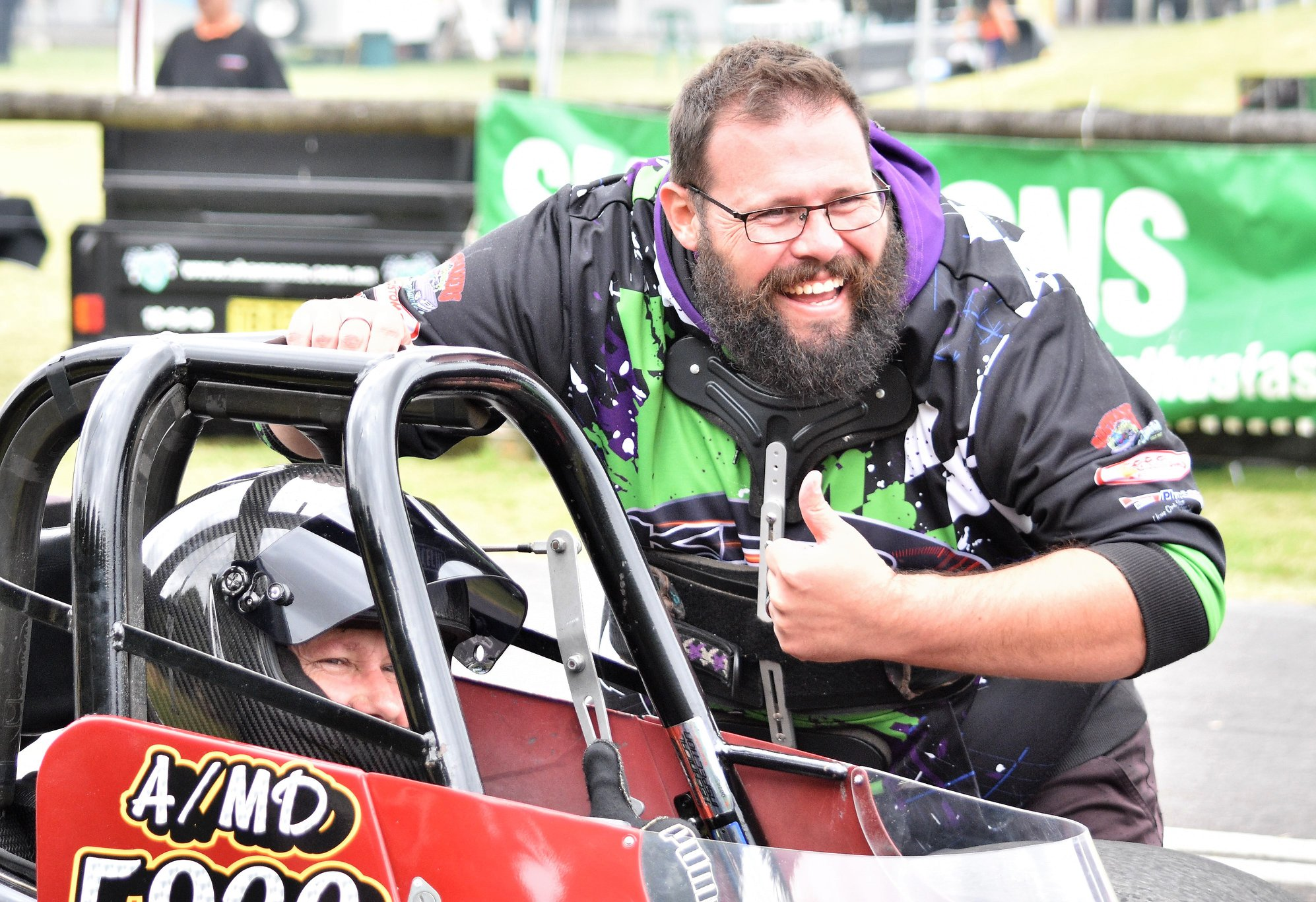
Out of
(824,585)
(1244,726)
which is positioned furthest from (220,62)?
(824,585)

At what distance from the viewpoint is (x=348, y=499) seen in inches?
66.8

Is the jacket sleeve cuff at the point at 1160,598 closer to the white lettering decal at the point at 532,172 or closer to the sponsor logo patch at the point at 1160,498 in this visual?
the sponsor logo patch at the point at 1160,498

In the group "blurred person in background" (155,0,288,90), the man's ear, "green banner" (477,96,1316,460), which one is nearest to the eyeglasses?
the man's ear

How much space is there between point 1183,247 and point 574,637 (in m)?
5.11

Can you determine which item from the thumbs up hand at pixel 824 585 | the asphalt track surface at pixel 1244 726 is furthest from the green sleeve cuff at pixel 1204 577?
the asphalt track surface at pixel 1244 726

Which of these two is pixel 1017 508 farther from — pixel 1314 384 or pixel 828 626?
pixel 1314 384

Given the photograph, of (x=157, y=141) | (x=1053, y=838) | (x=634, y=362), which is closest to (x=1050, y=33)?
(x=157, y=141)

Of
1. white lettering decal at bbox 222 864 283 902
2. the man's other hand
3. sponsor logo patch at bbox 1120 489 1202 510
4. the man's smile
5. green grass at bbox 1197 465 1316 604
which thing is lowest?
green grass at bbox 1197 465 1316 604

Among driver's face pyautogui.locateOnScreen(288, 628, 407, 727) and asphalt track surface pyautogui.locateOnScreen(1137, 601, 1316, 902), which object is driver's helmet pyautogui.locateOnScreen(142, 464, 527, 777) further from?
asphalt track surface pyautogui.locateOnScreen(1137, 601, 1316, 902)

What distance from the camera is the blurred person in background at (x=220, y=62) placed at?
8.13 metres

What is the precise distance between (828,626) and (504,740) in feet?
1.73

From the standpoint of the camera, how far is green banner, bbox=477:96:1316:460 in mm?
6441

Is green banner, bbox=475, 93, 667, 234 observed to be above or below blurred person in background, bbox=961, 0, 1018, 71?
below

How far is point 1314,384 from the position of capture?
646 cm
